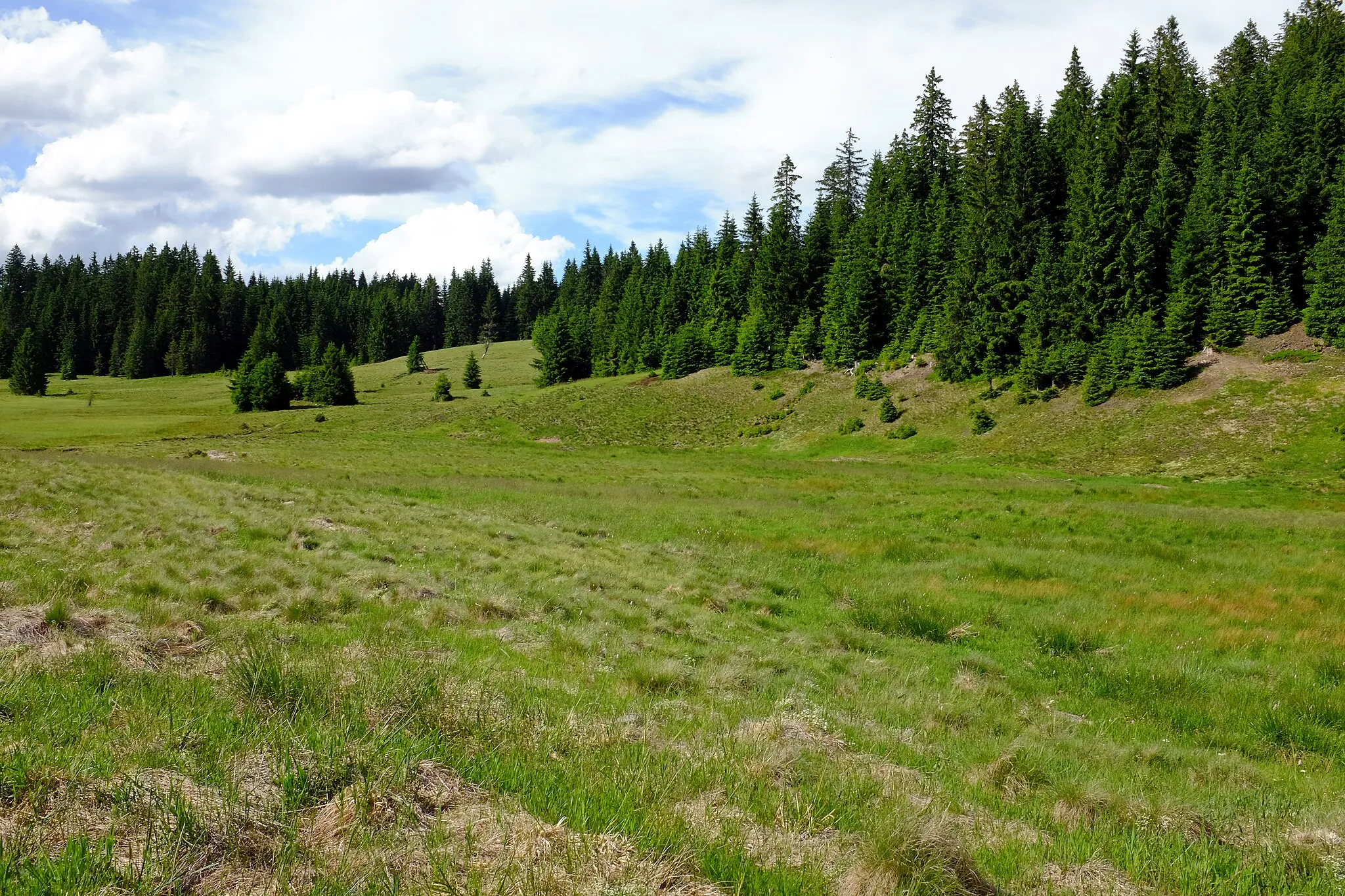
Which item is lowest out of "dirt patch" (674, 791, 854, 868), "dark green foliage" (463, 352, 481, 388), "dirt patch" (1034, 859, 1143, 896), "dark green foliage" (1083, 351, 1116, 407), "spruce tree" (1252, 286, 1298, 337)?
"dirt patch" (1034, 859, 1143, 896)

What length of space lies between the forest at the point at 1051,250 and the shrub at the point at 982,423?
5584 mm

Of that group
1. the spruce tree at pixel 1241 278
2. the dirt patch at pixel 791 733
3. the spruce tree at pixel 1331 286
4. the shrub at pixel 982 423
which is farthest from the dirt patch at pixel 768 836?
the spruce tree at pixel 1241 278

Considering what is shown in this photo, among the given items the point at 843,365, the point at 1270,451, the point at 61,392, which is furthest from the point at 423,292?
the point at 1270,451

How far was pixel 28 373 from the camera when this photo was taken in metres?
110

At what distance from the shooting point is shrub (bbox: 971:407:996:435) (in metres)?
55.8

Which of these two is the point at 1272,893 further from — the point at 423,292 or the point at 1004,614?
the point at 423,292

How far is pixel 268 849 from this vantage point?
3535 mm

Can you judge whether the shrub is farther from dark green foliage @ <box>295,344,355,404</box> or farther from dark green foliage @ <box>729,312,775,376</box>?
dark green foliage @ <box>295,344,355,404</box>

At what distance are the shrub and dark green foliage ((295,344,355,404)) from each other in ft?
258

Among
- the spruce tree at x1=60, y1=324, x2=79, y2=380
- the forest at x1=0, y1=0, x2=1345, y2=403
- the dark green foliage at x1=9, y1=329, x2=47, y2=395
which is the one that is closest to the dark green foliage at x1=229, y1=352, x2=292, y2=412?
the forest at x1=0, y1=0, x2=1345, y2=403

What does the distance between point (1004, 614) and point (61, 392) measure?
14220cm

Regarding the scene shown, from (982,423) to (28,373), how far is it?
133864 millimetres

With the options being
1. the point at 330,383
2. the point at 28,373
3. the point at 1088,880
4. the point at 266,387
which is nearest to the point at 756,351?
the point at 330,383

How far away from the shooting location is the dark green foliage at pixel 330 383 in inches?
3792
